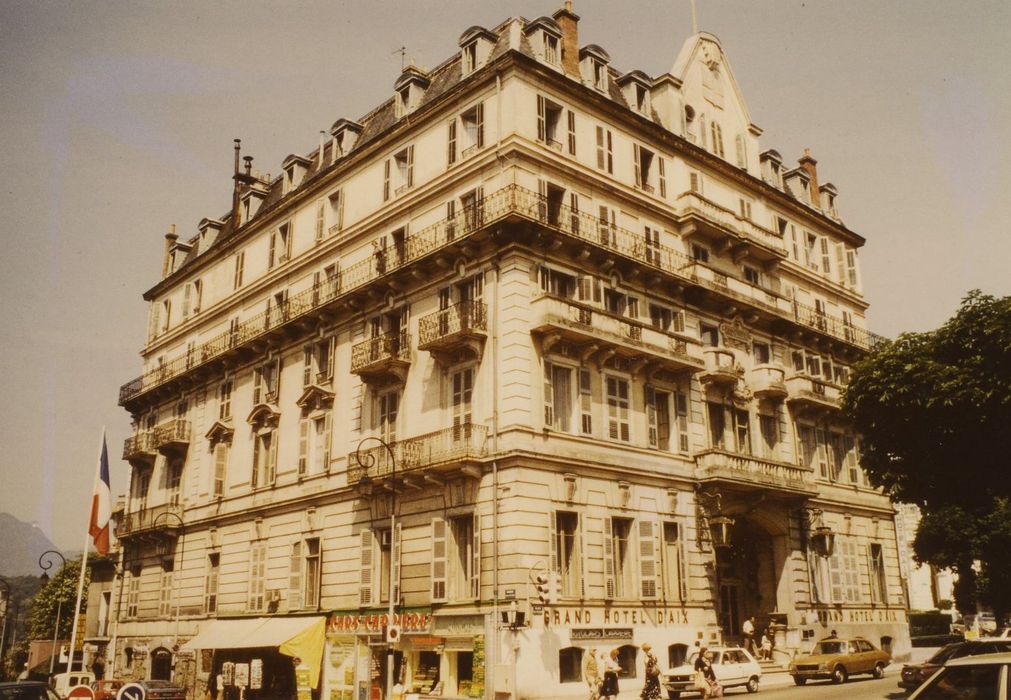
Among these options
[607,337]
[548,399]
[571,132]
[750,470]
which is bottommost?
[750,470]

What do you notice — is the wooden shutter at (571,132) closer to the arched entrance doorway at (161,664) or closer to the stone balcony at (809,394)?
the stone balcony at (809,394)

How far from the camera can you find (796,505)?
119ft

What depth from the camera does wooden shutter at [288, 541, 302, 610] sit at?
1356 inches

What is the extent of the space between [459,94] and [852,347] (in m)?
24.0

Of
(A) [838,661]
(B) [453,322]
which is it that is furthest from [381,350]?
(A) [838,661]

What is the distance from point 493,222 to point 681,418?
10.5 m

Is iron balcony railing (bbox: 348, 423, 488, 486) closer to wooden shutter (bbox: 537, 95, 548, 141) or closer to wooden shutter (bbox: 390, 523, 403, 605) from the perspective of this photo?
wooden shutter (bbox: 390, 523, 403, 605)

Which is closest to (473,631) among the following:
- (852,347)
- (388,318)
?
(388,318)

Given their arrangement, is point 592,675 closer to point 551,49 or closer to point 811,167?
point 551,49

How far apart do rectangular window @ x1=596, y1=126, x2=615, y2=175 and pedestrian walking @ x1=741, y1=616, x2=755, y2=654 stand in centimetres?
1805

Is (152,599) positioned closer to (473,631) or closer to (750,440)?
(473,631)

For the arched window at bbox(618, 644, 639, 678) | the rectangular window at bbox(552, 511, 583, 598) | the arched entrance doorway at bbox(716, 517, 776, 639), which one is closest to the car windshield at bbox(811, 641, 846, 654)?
the arched entrance doorway at bbox(716, 517, 776, 639)

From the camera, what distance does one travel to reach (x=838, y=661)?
30.3 metres

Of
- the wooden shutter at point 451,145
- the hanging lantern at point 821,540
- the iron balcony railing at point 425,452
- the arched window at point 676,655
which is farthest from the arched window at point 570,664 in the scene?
the wooden shutter at point 451,145
